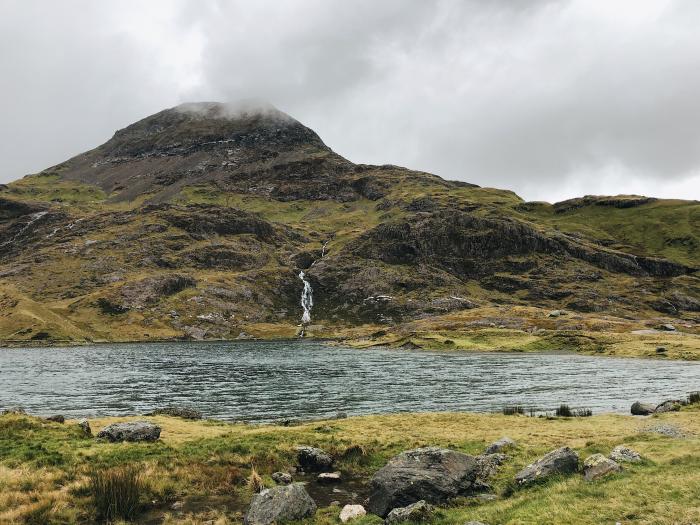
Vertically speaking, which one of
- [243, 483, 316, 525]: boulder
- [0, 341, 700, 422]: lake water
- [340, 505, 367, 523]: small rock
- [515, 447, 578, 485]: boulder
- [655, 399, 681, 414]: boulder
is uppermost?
[515, 447, 578, 485]: boulder

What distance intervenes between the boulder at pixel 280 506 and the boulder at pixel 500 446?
13100 mm

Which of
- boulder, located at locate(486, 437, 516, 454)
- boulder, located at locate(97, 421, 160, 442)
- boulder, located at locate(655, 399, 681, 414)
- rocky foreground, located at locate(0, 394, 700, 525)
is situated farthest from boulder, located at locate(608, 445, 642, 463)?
boulder, located at locate(97, 421, 160, 442)

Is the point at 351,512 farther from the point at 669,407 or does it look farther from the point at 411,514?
the point at 669,407

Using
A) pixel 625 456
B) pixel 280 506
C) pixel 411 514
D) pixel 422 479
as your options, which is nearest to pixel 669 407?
pixel 625 456

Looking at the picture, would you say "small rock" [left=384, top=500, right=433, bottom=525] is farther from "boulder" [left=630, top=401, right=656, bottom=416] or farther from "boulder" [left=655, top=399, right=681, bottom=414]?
"boulder" [left=630, top=401, right=656, bottom=416]

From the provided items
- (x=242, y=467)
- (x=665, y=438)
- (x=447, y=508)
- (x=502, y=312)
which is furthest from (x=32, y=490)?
(x=502, y=312)

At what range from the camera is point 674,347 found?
116 metres

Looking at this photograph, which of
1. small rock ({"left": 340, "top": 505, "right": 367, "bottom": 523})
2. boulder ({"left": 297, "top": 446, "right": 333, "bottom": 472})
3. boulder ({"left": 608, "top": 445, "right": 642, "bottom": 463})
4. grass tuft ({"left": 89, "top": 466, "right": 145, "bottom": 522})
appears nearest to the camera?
grass tuft ({"left": 89, "top": 466, "right": 145, "bottom": 522})

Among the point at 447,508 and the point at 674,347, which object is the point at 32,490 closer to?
the point at 447,508

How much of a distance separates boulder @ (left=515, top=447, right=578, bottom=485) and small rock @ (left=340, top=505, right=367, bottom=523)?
24.9 feet

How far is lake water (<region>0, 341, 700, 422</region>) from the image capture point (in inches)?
2288

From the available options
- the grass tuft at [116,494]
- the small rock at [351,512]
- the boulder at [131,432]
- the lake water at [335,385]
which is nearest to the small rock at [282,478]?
the small rock at [351,512]

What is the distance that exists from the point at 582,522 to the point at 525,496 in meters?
4.23

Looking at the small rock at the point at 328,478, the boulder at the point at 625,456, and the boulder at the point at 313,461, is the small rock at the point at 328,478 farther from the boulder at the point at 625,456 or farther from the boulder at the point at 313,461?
the boulder at the point at 625,456
